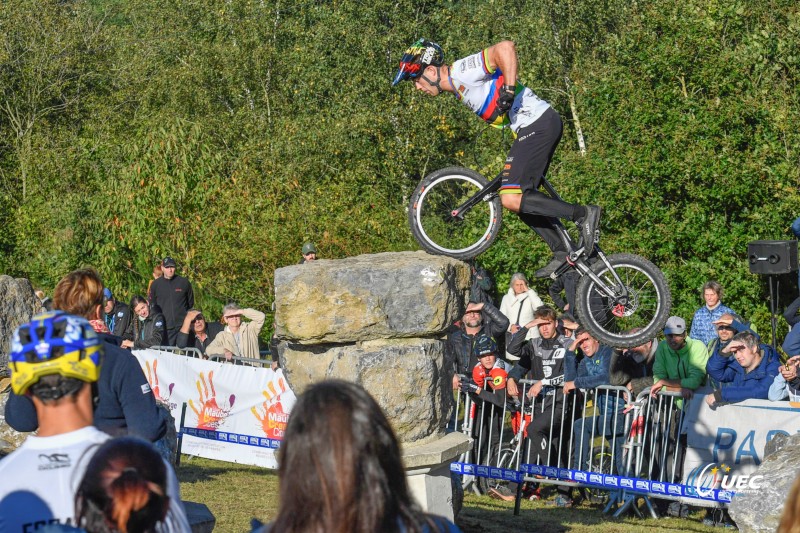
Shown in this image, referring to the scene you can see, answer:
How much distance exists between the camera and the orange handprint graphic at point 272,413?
1141 cm

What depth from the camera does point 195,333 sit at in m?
13.4

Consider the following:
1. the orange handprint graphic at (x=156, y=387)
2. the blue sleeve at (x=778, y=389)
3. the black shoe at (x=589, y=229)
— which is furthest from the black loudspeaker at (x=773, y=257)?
the orange handprint graphic at (x=156, y=387)

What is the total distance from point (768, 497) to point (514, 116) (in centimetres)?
333

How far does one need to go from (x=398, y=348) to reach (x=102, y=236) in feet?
48.2

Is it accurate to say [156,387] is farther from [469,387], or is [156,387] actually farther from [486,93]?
[486,93]

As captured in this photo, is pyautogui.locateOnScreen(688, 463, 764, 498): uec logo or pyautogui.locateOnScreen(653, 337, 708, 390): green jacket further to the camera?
pyautogui.locateOnScreen(653, 337, 708, 390): green jacket

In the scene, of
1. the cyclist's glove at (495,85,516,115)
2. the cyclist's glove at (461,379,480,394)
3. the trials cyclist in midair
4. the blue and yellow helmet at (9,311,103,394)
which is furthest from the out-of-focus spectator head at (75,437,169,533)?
the cyclist's glove at (461,379,480,394)

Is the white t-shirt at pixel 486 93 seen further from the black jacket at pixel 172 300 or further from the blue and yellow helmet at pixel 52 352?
the black jacket at pixel 172 300

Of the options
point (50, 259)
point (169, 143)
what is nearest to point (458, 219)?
point (169, 143)

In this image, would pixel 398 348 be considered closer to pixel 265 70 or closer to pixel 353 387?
pixel 353 387

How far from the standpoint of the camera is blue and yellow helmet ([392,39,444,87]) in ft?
24.4

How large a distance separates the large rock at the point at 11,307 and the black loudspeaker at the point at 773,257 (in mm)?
8743

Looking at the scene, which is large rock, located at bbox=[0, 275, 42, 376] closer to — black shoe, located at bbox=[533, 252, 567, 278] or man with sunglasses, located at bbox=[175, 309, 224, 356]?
man with sunglasses, located at bbox=[175, 309, 224, 356]

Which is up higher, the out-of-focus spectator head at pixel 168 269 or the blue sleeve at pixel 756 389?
the out-of-focus spectator head at pixel 168 269
